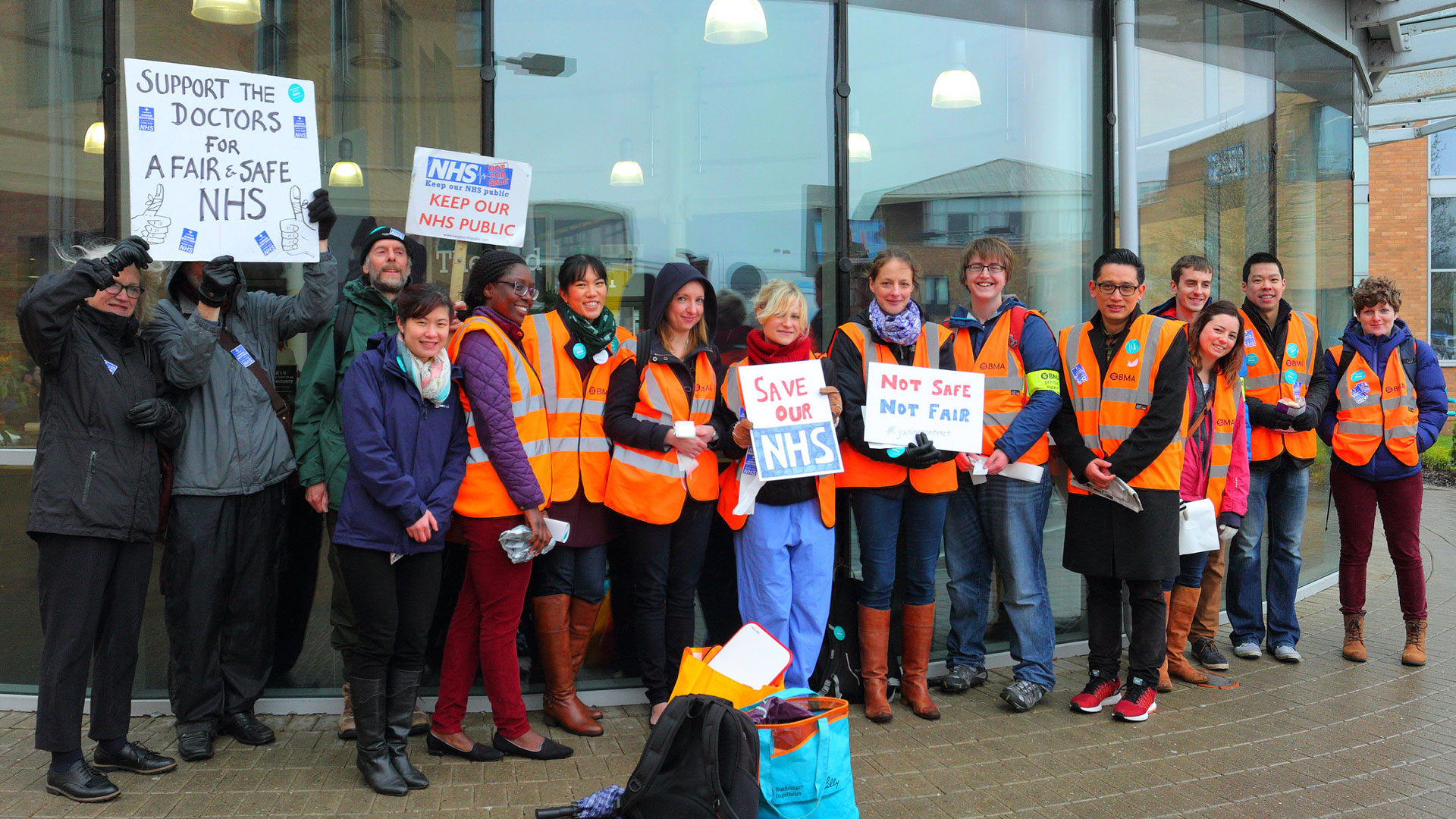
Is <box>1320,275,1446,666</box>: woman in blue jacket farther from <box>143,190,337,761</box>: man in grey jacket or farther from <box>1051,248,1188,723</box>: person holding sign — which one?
<box>143,190,337,761</box>: man in grey jacket

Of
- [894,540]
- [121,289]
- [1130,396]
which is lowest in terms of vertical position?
[894,540]

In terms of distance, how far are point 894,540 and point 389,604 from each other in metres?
2.38

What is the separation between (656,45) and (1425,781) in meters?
4.98

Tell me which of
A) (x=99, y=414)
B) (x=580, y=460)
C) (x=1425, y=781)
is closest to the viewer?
(x=99, y=414)

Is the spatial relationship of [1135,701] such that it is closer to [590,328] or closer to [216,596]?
[590,328]

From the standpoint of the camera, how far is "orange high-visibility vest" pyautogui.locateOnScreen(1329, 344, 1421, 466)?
6.08 m

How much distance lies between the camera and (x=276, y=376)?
5199 mm

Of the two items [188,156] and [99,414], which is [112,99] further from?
[99,414]

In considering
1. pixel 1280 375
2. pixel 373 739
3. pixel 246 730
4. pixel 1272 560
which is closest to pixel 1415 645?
pixel 1272 560

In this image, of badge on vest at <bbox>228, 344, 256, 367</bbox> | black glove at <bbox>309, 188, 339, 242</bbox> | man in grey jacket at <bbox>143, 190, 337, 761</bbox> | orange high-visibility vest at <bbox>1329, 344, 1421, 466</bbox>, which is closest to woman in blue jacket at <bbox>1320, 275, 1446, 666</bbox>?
orange high-visibility vest at <bbox>1329, 344, 1421, 466</bbox>

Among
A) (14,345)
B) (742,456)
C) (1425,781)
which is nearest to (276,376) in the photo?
(14,345)

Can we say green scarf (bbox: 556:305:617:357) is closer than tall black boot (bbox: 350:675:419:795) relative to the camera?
No

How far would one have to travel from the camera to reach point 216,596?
455 centimetres

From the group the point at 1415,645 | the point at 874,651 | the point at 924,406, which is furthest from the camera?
the point at 1415,645
